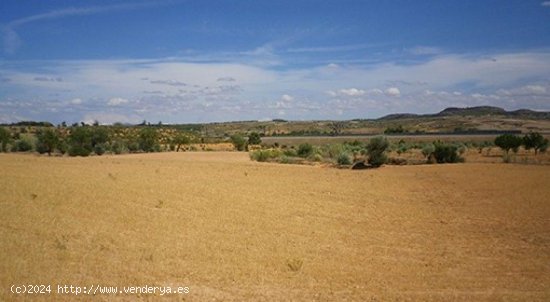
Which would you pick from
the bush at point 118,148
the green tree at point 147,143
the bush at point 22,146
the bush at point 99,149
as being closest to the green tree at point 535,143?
the green tree at point 147,143

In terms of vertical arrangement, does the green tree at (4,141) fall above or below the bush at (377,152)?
above

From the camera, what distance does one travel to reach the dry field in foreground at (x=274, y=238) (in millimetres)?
10102

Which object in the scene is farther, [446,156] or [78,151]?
[78,151]

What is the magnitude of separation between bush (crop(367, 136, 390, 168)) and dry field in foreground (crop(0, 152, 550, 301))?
12.0 meters

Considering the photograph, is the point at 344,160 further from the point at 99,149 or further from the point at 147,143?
the point at 147,143

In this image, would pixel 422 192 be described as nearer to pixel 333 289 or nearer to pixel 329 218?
pixel 329 218

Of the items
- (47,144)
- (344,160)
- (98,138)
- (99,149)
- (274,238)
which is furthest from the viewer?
(98,138)

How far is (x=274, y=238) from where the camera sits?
14562 mm

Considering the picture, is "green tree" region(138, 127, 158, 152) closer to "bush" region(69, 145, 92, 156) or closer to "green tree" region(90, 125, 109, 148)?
"green tree" region(90, 125, 109, 148)

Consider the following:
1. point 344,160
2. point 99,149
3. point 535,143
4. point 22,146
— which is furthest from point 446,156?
point 22,146

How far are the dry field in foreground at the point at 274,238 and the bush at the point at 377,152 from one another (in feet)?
39.2

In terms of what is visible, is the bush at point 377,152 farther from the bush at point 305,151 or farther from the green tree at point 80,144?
the green tree at point 80,144

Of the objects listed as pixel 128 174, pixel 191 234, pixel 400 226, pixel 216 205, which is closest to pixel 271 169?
pixel 128 174

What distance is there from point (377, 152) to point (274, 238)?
81.7ft
